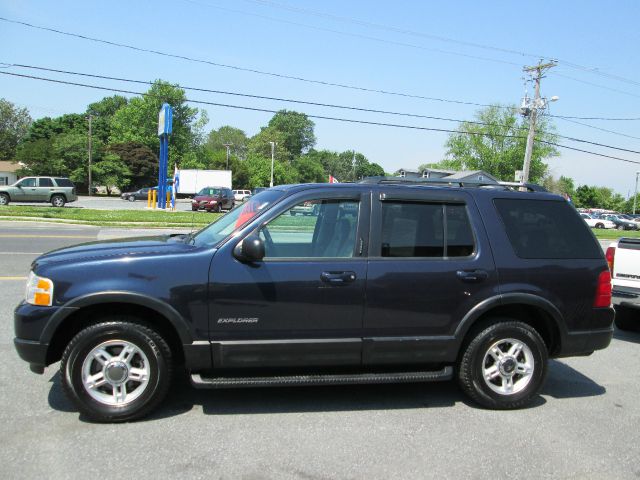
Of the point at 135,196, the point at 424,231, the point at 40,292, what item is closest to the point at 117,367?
the point at 40,292

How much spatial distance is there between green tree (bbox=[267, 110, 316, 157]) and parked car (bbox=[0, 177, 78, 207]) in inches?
4039

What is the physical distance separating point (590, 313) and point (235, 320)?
2.93 metres

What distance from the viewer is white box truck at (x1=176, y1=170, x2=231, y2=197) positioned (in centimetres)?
5490

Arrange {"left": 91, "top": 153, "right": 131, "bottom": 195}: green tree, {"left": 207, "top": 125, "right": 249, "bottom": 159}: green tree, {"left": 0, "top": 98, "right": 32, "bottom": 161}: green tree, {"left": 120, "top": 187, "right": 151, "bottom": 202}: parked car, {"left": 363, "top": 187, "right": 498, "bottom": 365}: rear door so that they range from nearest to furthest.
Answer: {"left": 363, "top": 187, "right": 498, "bottom": 365}: rear door → {"left": 120, "top": 187, "right": 151, "bottom": 202}: parked car → {"left": 91, "top": 153, "right": 131, "bottom": 195}: green tree → {"left": 0, "top": 98, "right": 32, "bottom": 161}: green tree → {"left": 207, "top": 125, "right": 249, "bottom": 159}: green tree

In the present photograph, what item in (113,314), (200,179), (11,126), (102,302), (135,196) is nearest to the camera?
(102,302)

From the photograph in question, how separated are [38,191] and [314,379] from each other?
1271 inches

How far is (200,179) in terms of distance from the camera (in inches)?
2189

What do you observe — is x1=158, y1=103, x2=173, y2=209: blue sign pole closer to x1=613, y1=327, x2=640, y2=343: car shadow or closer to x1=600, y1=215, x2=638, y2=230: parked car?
x1=613, y1=327, x2=640, y2=343: car shadow

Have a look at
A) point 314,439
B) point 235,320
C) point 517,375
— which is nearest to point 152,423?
point 235,320

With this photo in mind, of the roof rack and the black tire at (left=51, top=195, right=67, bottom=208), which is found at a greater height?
the roof rack

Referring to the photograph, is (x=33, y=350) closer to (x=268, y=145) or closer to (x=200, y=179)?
(x=200, y=179)

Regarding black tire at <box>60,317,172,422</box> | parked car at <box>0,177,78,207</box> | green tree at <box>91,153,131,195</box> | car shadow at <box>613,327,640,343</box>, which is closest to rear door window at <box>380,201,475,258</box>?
black tire at <box>60,317,172,422</box>

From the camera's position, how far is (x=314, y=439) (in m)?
3.52

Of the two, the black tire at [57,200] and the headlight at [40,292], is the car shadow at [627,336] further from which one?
the black tire at [57,200]
